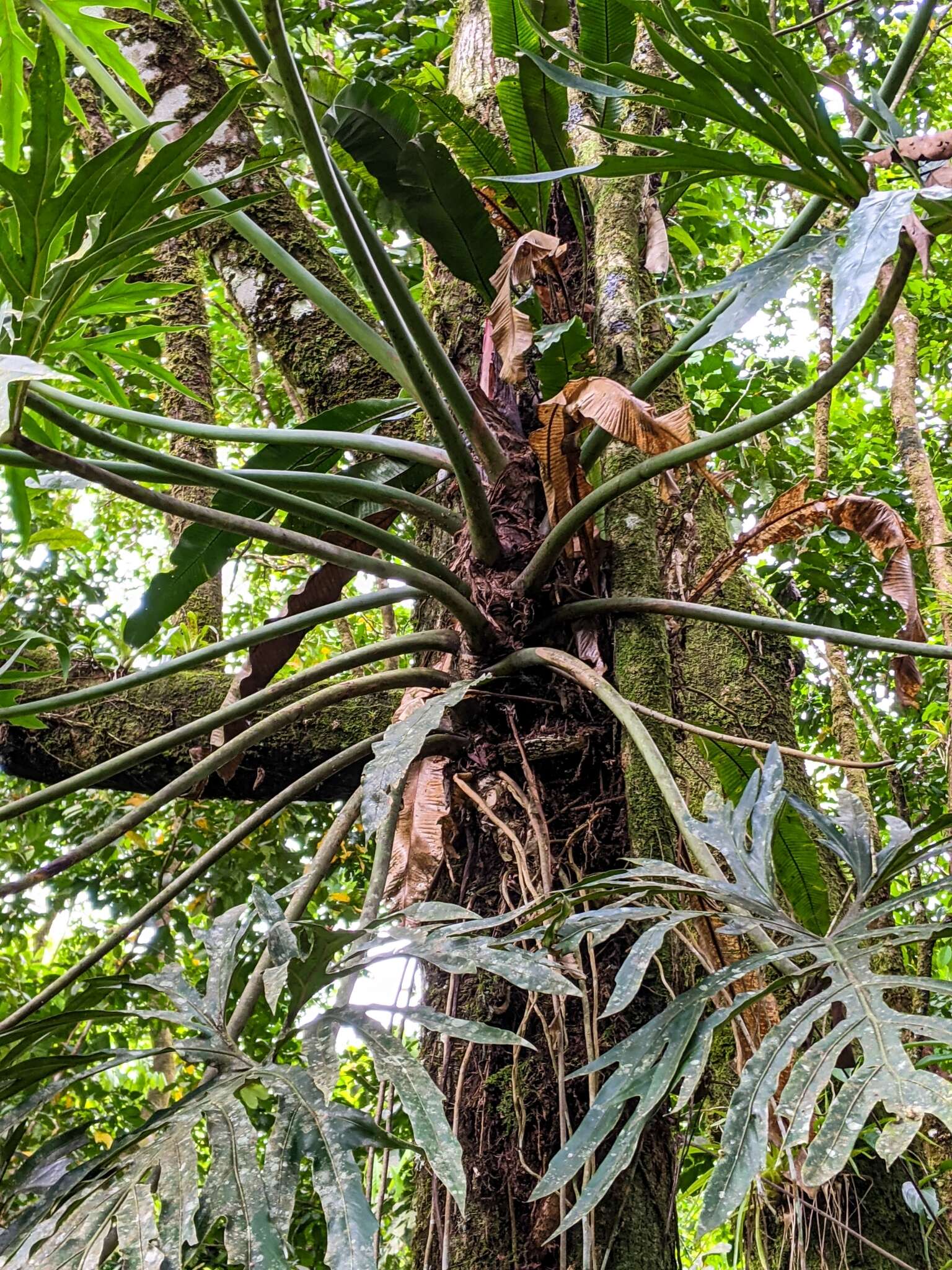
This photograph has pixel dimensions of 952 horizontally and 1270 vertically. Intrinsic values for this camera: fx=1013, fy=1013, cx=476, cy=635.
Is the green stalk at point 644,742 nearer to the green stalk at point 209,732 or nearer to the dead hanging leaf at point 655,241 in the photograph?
the green stalk at point 209,732

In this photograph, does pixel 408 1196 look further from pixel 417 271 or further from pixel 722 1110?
pixel 417 271

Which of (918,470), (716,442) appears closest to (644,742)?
(716,442)

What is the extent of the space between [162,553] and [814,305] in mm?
2933

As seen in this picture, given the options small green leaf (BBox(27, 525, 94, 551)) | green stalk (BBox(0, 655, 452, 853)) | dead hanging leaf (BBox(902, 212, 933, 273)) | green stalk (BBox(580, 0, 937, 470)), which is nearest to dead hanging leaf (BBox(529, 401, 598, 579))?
green stalk (BBox(580, 0, 937, 470))

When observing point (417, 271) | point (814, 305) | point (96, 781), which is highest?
point (417, 271)

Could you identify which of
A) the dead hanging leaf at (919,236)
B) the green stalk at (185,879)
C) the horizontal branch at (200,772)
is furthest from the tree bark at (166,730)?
the dead hanging leaf at (919,236)

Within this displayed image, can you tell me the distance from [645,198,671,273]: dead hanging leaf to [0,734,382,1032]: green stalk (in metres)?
0.95

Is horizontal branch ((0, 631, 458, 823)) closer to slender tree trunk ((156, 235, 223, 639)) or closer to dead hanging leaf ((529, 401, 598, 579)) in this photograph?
dead hanging leaf ((529, 401, 598, 579))

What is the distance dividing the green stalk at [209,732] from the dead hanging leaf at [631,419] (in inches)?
16.4

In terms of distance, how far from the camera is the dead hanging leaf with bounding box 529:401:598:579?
129 cm

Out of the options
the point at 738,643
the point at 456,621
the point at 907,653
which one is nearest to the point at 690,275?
the point at 738,643

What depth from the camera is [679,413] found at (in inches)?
45.2

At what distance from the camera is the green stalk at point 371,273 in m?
0.87

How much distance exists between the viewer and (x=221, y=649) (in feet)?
4.03
